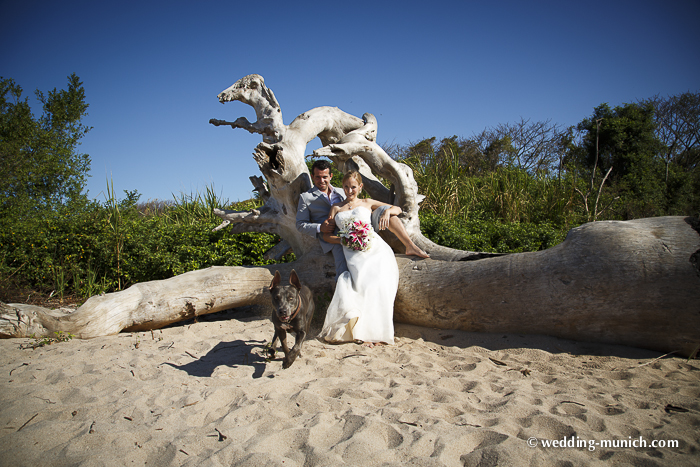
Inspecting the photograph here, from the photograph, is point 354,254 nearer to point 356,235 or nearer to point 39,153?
point 356,235

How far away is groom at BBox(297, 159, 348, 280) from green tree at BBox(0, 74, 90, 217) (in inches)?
245

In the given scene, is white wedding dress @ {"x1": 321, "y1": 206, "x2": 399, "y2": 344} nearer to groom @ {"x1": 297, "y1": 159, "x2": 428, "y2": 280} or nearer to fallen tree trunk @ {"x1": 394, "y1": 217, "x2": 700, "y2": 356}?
groom @ {"x1": 297, "y1": 159, "x2": 428, "y2": 280}

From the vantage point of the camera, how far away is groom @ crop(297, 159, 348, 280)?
15.3 feet

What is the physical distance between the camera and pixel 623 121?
12.7 meters

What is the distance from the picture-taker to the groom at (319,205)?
15.3 feet

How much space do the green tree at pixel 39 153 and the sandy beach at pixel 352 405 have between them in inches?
237

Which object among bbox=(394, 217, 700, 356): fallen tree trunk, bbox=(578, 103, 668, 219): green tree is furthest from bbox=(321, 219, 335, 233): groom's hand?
bbox=(578, 103, 668, 219): green tree

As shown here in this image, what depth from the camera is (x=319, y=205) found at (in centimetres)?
491

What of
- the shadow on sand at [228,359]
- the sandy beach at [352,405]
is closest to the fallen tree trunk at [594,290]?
the sandy beach at [352,405]

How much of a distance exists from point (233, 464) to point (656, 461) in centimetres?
215

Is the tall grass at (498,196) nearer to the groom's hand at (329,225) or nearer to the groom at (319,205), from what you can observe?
the groom at (319,205)

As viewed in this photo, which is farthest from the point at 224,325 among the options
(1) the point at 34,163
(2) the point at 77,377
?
(1) the point at 34,163

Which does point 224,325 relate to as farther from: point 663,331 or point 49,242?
point 663,331

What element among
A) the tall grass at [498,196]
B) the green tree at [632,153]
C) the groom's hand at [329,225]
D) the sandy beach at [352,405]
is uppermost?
the green tree at [632,153]
